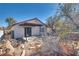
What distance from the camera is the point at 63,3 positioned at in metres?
1.59

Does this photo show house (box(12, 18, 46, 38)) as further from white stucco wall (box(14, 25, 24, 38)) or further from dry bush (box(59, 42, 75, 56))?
dry bush (box(59, 42, 75, 56))

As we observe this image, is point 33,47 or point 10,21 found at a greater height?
point 10,21

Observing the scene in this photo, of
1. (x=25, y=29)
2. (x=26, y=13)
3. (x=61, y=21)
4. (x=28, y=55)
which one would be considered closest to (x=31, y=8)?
(x=26, y=13)

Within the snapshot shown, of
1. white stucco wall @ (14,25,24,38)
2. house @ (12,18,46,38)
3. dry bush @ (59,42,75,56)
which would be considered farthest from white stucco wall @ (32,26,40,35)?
dry bush @ (59,42,75,56)

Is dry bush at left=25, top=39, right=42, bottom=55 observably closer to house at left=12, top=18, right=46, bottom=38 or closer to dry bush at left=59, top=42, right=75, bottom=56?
house at left=12, top=18, right=46, bottom=38

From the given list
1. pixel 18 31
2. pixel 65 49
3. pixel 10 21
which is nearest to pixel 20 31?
pixel 18 31

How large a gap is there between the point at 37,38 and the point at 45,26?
13 cm

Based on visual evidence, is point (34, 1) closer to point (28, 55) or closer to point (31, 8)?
point (31, 8)

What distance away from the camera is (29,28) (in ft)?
5.27

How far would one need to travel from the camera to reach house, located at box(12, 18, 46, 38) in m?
1.60

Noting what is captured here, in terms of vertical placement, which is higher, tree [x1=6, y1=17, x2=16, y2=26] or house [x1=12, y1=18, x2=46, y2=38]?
tree [x1=6, y1=17, x2=16, y2=26]

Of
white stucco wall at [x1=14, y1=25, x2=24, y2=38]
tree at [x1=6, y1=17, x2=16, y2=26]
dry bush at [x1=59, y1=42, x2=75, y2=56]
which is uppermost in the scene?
tree at [x1=6, y1=17, x2=16, y2=26]

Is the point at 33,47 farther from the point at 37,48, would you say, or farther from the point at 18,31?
the point at 18,31

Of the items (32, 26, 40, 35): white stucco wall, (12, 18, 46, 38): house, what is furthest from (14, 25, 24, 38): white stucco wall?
(32, 26, 40, 35): white stucco wall
